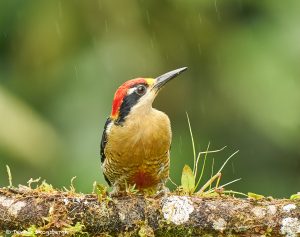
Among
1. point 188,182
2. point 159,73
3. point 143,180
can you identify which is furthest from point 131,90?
point 159,73

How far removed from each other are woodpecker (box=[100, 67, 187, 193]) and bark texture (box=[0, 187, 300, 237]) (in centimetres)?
94

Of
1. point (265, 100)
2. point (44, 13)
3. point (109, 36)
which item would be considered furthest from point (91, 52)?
point (265, 100)

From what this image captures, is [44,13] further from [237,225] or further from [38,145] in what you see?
[237,225]

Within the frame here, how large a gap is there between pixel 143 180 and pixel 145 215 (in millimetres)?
1145

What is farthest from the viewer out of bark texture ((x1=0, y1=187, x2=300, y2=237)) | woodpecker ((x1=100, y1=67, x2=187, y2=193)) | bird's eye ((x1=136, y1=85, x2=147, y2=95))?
bird's eye ((x1=136, y1=85, x2=147, y2=95))

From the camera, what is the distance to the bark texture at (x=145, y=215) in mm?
5156

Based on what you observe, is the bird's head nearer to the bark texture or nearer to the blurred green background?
the bark texture

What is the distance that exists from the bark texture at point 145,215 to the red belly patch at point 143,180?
0.98 m

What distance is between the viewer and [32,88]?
1167 cm

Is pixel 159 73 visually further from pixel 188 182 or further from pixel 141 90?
pixel 188 182

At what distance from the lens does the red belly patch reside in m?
6.45

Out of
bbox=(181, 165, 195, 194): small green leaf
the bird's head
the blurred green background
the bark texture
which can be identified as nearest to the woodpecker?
the bird's head

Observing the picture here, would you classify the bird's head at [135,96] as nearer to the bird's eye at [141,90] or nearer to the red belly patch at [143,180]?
the bird's eye at [141,90]

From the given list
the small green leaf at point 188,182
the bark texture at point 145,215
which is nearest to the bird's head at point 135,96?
the small green leaf at point 188,182
